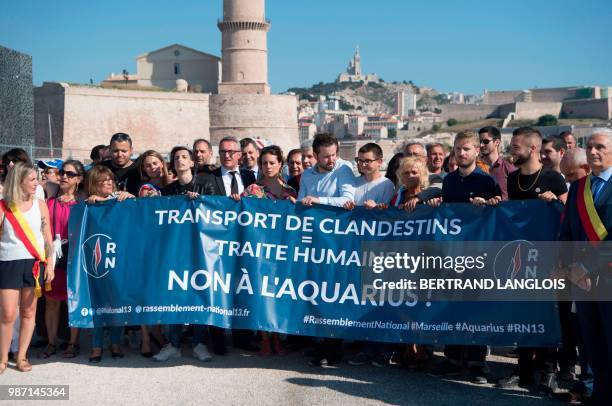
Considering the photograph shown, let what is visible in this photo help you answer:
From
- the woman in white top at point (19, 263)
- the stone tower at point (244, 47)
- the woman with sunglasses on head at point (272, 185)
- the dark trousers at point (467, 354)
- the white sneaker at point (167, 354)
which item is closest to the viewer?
the dark trousers at point (467, 354)

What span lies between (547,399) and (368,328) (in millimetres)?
1353

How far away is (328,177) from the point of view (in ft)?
18.8

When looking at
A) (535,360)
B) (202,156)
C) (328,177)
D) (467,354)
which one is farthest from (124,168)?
(535,360)

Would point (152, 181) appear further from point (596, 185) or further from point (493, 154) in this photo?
point (596, 185)

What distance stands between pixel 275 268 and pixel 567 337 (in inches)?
88.9

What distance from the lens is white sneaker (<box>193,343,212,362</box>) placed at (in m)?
5.50

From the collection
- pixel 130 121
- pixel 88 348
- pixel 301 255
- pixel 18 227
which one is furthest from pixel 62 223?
pixel 130 121

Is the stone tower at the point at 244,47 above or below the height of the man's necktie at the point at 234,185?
above

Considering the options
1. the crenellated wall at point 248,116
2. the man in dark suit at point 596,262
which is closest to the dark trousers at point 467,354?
the man in dark suit at point 596,262

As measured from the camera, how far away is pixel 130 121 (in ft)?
146

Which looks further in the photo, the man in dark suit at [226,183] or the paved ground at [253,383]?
the man in dark suit at [226,183]

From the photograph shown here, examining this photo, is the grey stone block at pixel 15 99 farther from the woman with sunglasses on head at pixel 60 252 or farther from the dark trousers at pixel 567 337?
the dark trousers at pixel 567 337

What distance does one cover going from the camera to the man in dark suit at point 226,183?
5.72 meters

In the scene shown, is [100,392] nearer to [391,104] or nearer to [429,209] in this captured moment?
[429,209]
